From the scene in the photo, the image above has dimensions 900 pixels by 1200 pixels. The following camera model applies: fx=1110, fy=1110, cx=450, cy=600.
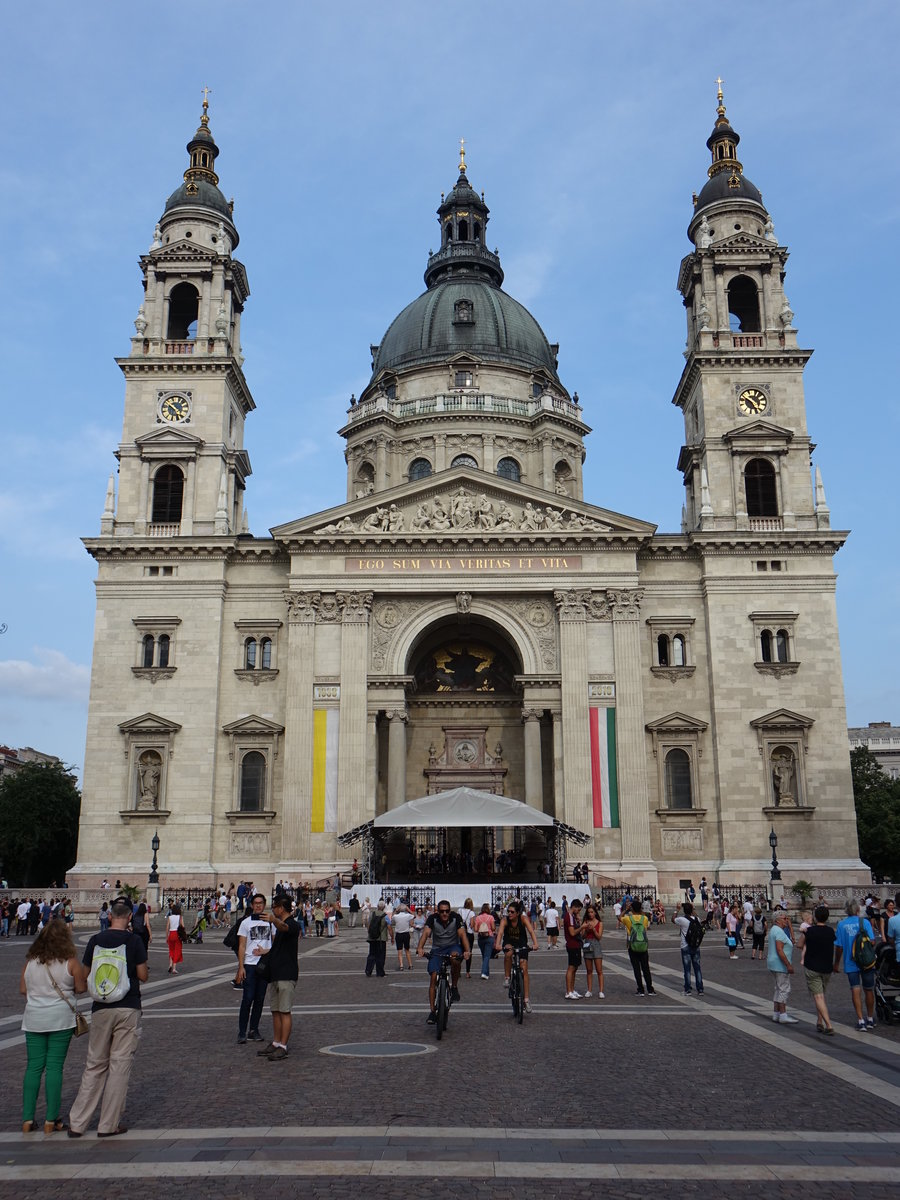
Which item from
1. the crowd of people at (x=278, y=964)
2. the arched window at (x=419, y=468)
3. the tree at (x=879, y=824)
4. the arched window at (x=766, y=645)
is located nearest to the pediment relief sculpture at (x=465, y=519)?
the arched window at (x=766, y=645)

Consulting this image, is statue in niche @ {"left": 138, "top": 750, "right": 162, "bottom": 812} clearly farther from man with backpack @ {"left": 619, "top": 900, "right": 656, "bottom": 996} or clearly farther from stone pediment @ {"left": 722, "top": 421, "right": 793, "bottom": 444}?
man with backpack @ {"left": 619, "top": 900, "right": 656, "bottom": 996}

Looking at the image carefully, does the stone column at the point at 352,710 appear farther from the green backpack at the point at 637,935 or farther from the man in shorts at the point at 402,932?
the green backpack at the point at 637,935

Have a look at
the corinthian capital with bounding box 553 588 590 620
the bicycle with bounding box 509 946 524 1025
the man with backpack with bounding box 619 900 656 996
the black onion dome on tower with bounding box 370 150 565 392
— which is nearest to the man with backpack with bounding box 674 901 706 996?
the man with backpack with bounding box 619 900 656 996

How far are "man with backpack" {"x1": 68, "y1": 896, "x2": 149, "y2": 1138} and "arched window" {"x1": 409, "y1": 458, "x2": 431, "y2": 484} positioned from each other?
54416mm

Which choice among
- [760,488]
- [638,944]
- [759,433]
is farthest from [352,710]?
[638,944]

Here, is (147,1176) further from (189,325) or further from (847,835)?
(189,325)

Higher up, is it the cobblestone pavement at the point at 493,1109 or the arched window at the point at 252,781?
the arched window at the point at 252,781

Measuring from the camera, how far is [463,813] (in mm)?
41094

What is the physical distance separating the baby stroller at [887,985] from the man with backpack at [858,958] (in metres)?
0.36

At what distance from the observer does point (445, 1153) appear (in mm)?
9375

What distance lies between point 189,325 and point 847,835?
135 ft

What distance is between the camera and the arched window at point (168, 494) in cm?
5328

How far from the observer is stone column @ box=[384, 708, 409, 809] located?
48.8 m

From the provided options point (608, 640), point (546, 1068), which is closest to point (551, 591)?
point (608, 640)
